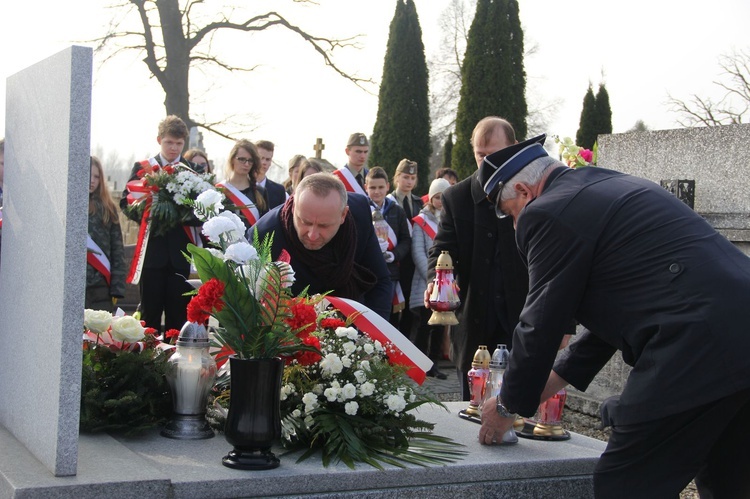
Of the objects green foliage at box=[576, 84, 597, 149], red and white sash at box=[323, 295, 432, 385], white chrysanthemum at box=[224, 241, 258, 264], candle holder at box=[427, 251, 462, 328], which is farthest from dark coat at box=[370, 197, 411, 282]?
green foliage at box=[576, 84, 597, 149]

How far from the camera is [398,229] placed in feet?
26.8

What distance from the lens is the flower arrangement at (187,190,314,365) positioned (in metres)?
2.79

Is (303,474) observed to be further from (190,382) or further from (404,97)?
(404,97)

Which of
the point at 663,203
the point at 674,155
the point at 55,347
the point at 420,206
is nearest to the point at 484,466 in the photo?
the point at 663,203

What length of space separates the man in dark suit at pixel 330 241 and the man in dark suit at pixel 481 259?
35 cm

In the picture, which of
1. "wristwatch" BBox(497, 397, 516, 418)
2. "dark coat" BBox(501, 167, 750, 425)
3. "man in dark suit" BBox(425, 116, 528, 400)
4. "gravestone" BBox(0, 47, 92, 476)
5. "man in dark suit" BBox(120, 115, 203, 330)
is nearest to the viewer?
"gravestone" BBox(0, 47, 92, 476)

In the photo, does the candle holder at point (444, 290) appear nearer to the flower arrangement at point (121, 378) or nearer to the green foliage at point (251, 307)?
the flower arrangement at point (121, 378)

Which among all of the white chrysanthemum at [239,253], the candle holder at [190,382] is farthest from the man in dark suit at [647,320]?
the candle holder at [190,382]

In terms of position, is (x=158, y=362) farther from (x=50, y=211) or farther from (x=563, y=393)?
(x=563, y=393)

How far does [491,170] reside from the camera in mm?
3260

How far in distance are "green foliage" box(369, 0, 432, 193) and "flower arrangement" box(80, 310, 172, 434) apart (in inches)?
743

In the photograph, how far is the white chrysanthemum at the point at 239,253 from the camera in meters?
2.84

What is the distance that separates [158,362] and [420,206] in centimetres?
601

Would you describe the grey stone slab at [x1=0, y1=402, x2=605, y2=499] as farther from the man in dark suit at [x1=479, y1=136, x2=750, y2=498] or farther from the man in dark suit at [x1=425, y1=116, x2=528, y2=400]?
the man in dark suit at [x1=425, y1=116, x2=528, y2=400]
